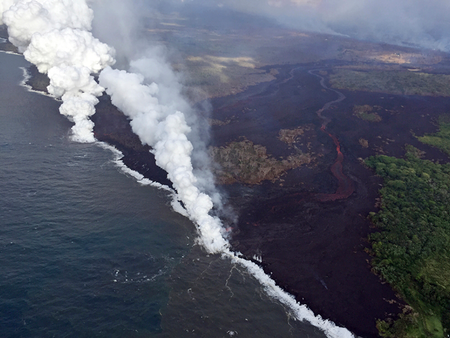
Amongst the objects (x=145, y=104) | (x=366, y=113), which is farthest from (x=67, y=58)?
(x=366, y=113)

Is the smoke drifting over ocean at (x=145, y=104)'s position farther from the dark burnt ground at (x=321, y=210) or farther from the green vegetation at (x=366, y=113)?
the green vegetation at (x=366, y=113)

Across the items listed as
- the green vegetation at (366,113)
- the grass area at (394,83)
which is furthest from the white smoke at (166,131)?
the grass area at (394,83)

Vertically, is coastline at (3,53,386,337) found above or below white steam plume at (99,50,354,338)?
below

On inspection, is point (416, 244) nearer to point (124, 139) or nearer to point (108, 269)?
point (108, 269)

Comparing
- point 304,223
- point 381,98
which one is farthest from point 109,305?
point 381,98

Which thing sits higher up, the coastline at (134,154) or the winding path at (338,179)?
the winding path at (338,179)

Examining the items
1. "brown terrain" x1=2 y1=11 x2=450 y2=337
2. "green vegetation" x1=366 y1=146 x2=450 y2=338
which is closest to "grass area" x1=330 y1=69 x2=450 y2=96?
"brown terrain" x1=2 y1=11 x2=450 y2=337

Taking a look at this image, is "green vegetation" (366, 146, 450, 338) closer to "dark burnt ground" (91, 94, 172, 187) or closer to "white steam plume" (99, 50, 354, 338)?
"white steam plume" (99, 50, 354, 338)
